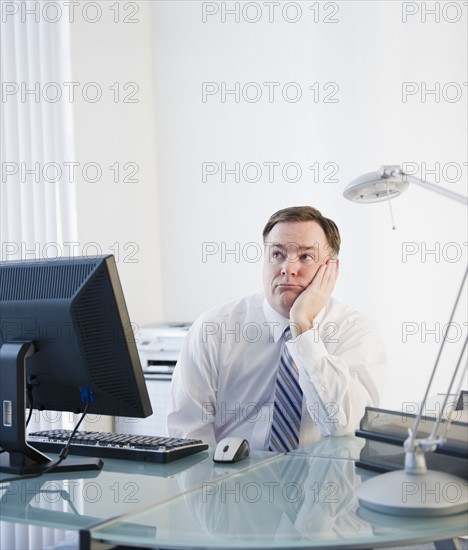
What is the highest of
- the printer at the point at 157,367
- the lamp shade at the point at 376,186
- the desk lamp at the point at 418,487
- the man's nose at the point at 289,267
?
the lamp shade at the point at 376,186

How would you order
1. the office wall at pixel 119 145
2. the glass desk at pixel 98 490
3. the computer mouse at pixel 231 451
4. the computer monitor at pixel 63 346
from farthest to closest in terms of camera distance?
the office wall at pixel 119 145 < the computer mouse at pixel 231 451 < the computer monitor at pixel 63 346 < the glass desk at pixel 98 490

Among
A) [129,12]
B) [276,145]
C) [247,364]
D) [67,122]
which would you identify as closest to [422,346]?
[276,145]

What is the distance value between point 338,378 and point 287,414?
22 centimetres

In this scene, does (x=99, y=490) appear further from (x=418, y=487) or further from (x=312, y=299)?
(x=312, y=299)

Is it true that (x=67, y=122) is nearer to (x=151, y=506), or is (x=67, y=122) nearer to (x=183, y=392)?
(x=183, y=392)

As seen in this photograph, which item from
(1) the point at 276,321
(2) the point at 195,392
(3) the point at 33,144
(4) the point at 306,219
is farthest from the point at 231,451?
(3) the point at 33,144

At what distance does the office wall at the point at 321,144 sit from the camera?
3.90 metres

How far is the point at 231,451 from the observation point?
75.9 inches

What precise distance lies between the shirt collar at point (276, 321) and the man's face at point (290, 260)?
0.06 feet

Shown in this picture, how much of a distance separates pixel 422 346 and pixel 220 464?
225cm

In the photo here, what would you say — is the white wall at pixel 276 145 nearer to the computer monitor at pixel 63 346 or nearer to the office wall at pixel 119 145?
the office wall at pixel 119 145

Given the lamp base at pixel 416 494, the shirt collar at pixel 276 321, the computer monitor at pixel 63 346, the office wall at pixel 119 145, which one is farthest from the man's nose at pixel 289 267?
the office wall at pixel 119 145

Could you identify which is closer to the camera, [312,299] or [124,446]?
[124,446]

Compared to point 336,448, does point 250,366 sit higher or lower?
higher
